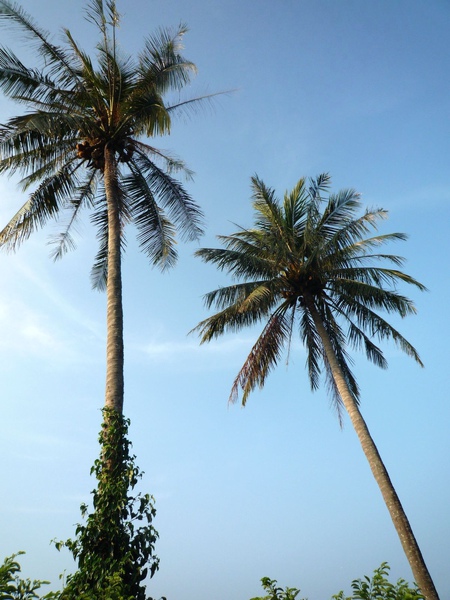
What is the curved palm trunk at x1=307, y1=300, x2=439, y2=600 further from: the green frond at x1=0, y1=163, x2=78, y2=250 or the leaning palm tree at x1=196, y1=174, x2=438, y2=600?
the green frond at x1=0, y1=163, x2=78, y2=250

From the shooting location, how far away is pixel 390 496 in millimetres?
11156

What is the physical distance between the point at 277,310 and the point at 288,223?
324 cm

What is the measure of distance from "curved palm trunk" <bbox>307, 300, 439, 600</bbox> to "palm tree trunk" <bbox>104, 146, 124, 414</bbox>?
6915mm

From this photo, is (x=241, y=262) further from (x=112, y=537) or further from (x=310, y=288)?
(x=112, y=537)

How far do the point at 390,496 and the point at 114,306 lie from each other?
308 inches

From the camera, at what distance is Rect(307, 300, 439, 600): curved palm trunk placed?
9914 millimetres

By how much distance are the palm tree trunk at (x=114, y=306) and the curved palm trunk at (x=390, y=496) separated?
691 cm

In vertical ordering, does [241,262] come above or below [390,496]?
above

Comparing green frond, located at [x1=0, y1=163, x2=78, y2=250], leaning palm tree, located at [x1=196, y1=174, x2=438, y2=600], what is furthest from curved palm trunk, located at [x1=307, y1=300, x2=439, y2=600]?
green frond, located at [x1=0, y1=163, x2=78, y2=250]

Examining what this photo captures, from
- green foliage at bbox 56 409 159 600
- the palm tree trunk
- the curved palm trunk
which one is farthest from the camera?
the curved palm trunk

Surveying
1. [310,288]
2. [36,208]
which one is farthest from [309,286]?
[36,208]

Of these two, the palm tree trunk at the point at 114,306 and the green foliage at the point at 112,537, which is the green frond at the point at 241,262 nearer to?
the palm tree trunk at the point at 114,306

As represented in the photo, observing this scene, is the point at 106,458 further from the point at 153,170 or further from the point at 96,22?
the point at 96,22

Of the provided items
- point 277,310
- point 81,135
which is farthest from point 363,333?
point 81,135
